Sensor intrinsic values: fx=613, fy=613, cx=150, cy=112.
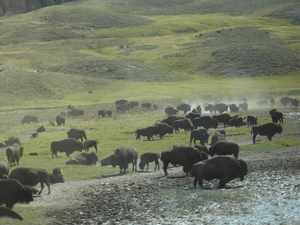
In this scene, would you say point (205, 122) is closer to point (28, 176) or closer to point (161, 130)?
point (161, 130)

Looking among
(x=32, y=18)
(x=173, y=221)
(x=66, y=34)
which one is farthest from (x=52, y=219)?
(x=32, y=18)

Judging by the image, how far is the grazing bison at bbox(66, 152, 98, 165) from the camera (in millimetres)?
32781

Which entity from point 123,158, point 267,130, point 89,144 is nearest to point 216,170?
point 123,158

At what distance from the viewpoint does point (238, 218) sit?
2122 centimetres

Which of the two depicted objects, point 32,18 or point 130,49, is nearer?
point 130,49

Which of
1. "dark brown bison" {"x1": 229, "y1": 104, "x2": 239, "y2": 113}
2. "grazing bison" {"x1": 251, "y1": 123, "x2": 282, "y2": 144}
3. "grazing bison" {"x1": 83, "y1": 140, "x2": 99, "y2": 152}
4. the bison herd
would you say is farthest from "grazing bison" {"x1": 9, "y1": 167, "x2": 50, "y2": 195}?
"dark brown bison" {"x1": 229, "y1": 104, "x2": 239, "y2": 113}

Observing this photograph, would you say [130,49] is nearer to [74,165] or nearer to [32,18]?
[32,18]

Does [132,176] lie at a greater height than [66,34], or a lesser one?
lesser

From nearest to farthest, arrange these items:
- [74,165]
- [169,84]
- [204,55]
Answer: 1. [74,165]
2. [169,84]
3. [204,55]

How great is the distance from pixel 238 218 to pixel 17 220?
7.51 metres

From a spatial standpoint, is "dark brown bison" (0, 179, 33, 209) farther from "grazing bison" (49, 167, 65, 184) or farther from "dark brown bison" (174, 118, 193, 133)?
"dark brown bison" (174, 118, 193, 133)

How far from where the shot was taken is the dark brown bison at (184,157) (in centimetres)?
2875

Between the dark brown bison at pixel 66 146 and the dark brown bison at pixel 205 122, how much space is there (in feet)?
41.0

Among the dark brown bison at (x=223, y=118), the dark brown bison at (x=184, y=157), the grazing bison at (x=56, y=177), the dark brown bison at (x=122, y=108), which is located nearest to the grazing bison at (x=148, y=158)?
the dark brown bison at (x=184, y=157)
